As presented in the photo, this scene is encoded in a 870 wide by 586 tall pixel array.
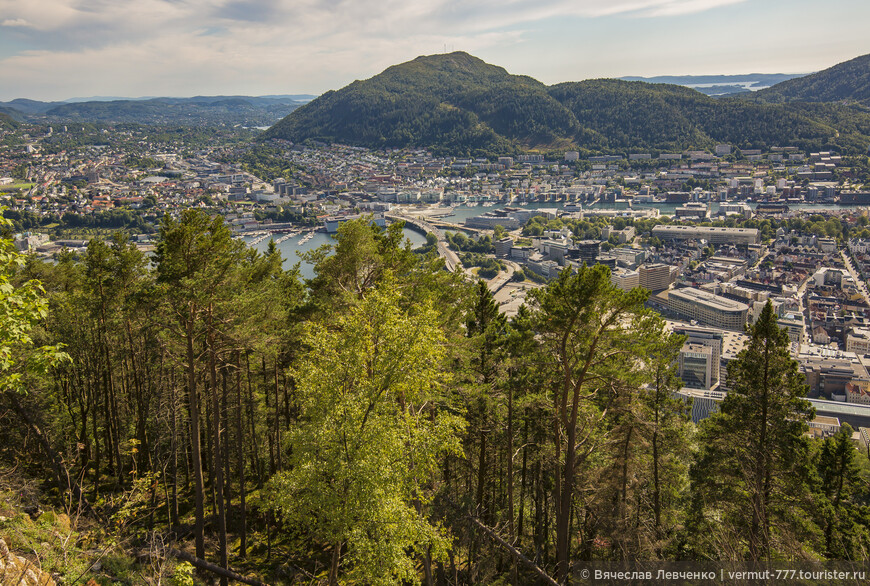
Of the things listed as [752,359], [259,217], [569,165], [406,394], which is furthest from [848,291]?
[569,165]

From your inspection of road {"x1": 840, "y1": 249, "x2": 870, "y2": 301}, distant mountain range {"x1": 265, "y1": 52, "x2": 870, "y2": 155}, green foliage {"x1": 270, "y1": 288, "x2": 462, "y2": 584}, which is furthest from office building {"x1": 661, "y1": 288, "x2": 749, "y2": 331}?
distant mountain range {"x1": 265, "y1": 52, "x2": 870, "y2": 155}

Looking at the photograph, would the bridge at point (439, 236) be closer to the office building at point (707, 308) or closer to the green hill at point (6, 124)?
the office building at point (707, 308)

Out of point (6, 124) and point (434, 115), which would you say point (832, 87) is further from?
point (6, 124)

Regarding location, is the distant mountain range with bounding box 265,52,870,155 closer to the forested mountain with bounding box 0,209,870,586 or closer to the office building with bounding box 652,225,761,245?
the office building with bounding box 652,225,761,245

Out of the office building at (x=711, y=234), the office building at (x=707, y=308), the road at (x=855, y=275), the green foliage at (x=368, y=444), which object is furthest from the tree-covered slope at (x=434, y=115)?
the green foliage at (x=368, y=444)

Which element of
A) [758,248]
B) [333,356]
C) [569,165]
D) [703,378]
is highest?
[569,165]

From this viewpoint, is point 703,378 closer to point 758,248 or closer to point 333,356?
point 333,356

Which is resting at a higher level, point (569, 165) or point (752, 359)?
point (569, 165)

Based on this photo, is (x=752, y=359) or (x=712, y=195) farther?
(x=712, y=195)
